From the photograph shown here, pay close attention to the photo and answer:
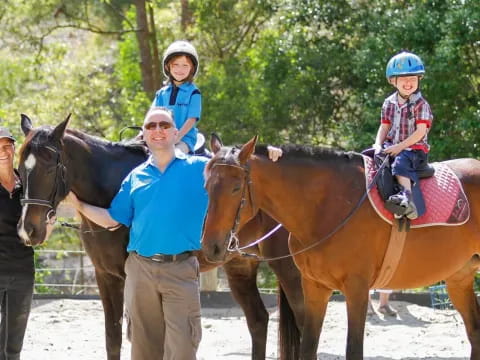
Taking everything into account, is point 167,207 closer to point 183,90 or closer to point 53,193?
point 53,193

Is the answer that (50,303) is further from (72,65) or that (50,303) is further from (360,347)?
(72,65)

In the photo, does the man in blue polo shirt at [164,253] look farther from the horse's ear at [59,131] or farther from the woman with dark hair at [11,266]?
the woman with dark hair at [11,266]

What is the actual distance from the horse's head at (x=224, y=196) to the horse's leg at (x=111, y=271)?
127cm

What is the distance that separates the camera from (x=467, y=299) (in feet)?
22.3

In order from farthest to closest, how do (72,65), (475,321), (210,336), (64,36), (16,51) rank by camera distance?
(64,36) → (72,65) → (16,51) → (210,336) → (475,321)

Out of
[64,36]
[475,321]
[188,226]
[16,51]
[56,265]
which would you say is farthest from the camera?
[64,36]

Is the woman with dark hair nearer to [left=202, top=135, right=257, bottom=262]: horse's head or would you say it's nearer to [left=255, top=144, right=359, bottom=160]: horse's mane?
[left=202, top=135, right=257, bottom=262]: horse's head

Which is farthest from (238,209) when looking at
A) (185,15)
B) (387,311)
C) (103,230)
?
(185,15)

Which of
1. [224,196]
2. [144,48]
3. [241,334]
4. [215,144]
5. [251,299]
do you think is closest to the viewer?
[224,196]

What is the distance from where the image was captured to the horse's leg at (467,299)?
673 cm

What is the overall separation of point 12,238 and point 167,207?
1560 millimetres

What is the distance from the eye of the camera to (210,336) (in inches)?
359

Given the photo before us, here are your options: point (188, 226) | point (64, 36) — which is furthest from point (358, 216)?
point (64, 36)

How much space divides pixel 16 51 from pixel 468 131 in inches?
471
